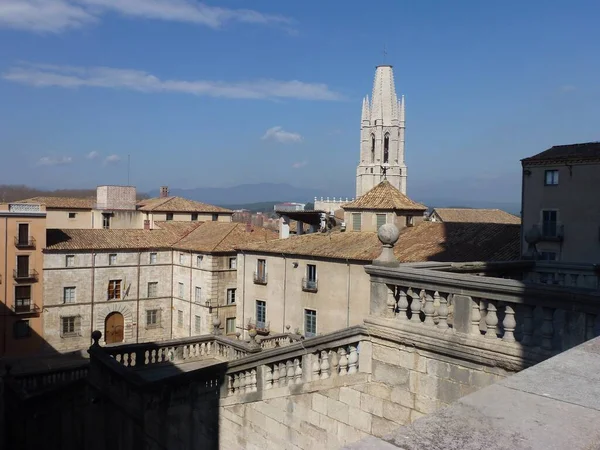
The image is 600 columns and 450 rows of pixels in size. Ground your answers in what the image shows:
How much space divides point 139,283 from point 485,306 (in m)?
47.1

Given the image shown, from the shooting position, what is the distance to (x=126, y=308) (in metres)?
50.0

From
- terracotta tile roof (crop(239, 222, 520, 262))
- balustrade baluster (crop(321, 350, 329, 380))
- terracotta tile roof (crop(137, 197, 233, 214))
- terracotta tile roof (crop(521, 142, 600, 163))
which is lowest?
balustrade baluster (crop(321, 350, 329, 380))

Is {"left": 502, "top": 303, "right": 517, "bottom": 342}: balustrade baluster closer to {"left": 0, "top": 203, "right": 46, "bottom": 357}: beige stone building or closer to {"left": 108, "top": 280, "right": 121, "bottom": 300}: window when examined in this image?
{"left": 0, "top": 203, "right": 46, "bottom": 357}: beige stone building

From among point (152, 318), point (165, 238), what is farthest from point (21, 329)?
point (165, 238)

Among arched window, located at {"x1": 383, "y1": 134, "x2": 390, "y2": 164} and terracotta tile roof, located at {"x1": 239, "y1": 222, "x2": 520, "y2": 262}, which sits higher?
arched window, located at {"x1": 383, "y1": 134, "x2": 390, "y2": 164}

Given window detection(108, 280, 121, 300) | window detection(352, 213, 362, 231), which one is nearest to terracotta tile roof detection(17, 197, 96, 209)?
window detection(108, 280, 121, 300)

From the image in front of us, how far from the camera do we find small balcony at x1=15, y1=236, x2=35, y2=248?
148 ft

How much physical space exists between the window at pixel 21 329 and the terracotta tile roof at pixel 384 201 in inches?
1036

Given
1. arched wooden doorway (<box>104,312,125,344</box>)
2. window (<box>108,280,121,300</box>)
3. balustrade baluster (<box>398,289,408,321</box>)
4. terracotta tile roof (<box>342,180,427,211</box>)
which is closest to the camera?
balustrade baluster (<box>398,289,408,321</box>)

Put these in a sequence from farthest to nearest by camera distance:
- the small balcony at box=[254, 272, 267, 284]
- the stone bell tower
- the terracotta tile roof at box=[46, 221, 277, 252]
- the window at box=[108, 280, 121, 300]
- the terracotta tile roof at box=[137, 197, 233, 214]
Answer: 1. the stone bell tower
2. the terracotta tile roof at box=[137, 197, 233, 214]
3. the window at box=[108, 280, 121, 300]
4. the terracotta tile roof at box=[46, 221, 277, 252]
5. the small balcony at box=[254, 272, 267, 284]

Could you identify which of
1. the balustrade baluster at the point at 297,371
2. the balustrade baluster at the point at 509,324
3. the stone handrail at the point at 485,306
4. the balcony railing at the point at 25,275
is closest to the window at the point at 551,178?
the balustrade baluster at the point at 297,371

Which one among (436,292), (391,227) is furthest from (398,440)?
(391,227)

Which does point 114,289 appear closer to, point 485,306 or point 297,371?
point 297,371

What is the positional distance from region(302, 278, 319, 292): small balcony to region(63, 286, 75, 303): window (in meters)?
21.5
